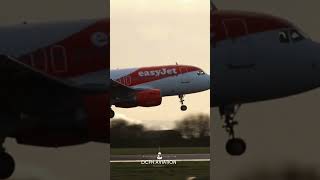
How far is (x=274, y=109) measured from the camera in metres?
4.75

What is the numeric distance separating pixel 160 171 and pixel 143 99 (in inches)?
22.3

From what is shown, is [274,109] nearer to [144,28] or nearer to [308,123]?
[308,123]

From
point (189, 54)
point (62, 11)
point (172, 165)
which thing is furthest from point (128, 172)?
point (62, 11)

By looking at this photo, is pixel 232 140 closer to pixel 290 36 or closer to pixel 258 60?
pixel 258 60

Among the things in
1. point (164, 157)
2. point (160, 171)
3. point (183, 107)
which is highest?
point (183, 107)

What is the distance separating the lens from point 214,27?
4719mm

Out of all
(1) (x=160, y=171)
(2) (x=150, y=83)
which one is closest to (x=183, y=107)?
(2) (x=150, y=83)

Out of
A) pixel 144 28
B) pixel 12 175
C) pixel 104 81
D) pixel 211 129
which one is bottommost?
pixel 12 175

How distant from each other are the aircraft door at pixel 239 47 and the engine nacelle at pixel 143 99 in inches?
24.5

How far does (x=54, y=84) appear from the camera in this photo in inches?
189

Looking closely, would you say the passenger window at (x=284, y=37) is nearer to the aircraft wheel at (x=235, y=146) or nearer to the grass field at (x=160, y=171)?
the aircraft wheel at (x=235, y=146)

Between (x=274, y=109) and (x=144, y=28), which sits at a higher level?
(x=144, y=28)

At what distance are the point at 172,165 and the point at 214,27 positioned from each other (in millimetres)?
1098

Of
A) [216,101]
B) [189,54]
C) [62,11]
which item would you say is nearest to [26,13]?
[62,11]
